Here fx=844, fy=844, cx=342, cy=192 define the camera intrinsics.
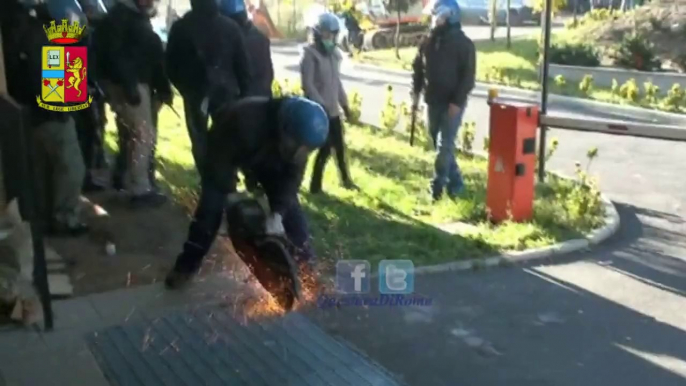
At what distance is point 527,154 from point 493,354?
110 inches

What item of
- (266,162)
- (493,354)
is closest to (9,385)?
(266,162)

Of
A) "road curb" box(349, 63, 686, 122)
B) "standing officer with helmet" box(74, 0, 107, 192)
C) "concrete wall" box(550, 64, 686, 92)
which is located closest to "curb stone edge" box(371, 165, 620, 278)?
"standing officer with helmet" box(74, 0, 107, 192)

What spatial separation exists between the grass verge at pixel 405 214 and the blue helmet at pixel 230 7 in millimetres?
1912

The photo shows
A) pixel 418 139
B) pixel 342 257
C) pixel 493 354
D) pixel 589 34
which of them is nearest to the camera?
pixel 493 354

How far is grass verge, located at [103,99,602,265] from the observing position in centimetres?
675

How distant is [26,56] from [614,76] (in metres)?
14.3

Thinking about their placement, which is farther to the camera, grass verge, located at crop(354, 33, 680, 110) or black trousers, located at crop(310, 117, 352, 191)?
grass verge, located at crop(354, 33, 680, 110)

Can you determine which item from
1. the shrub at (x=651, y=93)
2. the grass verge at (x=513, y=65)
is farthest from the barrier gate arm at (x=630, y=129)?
the shrub at (x=651, y=93)

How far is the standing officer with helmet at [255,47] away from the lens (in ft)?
24.1

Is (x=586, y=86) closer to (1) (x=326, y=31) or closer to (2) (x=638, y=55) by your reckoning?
(2) (x=638, y=55)

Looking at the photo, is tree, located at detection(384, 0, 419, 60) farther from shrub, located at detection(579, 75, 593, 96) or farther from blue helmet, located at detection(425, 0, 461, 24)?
blue helmet, located at detection(425, 0, 461, 24)

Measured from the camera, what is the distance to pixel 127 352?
486 cm

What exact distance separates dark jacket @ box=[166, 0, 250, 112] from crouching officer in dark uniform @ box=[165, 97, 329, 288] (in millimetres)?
1496

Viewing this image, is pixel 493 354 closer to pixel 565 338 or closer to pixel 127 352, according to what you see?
pixel 565 338
